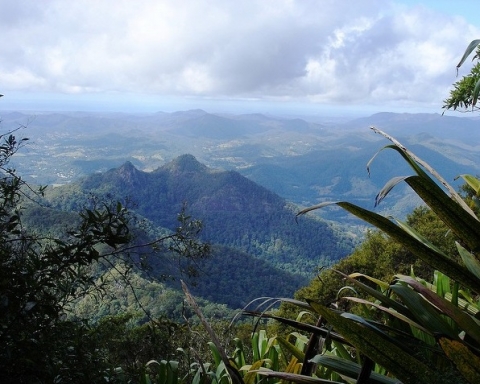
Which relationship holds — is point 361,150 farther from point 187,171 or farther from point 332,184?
point 187,171

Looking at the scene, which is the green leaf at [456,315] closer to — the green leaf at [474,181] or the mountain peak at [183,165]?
the green leaf at [474,181]

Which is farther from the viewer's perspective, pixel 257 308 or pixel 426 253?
pixel 257 308

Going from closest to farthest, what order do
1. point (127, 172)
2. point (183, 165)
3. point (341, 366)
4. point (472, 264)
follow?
point (341, 366) < point (472, 264) < point (127, 172) < point (183, 165)

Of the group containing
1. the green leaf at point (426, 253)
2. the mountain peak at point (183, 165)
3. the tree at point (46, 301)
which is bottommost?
the mountain peak at point (183, 165)

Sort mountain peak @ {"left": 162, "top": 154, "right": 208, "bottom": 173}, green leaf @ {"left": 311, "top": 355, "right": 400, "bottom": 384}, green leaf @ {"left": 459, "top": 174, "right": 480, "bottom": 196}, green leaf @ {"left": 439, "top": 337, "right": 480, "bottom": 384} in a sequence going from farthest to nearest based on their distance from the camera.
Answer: mountain peak @ {"left": 162, "top": 154, "right": 208, "bottom": 173}
green leaf @ {"left": 459, "top": 174, "right": 480, "bottom": 196}
green leaf @ {"left": 311, "top": 355, "right": 400, "bottom": 384}
green leaf @ {"left": 439, "top": 337, "right": 480, "bottom": 384}

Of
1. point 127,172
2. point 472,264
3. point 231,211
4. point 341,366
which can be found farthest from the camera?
point 231,211

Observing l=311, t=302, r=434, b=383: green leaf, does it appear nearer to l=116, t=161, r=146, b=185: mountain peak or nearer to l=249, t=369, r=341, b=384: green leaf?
l=249, t=369, r=341, b=384: green leaf

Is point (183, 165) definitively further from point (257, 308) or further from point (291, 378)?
point (291, 378)

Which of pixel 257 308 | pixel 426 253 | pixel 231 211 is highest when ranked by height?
pixel 426 253

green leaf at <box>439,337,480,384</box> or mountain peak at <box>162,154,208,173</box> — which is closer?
green leaf at <box>439,337,480,384</box>

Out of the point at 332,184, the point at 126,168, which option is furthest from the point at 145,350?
the point at 332,184

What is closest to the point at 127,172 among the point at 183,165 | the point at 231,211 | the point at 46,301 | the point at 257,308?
the point at 183,165

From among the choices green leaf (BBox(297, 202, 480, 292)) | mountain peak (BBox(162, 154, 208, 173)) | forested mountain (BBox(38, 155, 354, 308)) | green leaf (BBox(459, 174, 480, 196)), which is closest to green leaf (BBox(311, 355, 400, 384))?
green leaf (BBox(297, 202, 480, 292))

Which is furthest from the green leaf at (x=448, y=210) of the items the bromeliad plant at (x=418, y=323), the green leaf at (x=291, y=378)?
the green leaf at (x=291, y=378)
